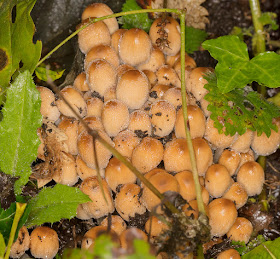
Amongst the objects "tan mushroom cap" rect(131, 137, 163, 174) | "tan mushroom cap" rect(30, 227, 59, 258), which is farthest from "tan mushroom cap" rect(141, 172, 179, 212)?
"tan mushroom cap" rect(30, 227, 59, 258)

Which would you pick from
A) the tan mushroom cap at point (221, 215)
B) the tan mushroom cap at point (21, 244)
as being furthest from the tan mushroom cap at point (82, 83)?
the tan mushroom cap at point (221, 215)

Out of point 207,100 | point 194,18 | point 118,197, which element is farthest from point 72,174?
point 194,18

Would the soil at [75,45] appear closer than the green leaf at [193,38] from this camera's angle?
Yes

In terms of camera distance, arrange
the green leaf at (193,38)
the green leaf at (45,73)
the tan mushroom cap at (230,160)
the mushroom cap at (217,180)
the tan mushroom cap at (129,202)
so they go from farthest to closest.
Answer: the green leaf at (193,38) → the green leaf at (45,73) → the tan mushroom cap at (230,160) → the mushroom cap at (217,180) → the tan mushroom cap at (129,202)

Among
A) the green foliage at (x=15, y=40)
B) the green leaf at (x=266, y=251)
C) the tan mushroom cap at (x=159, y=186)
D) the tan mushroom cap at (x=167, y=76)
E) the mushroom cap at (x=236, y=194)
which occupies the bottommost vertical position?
the green leaf at (x=266, y=251)

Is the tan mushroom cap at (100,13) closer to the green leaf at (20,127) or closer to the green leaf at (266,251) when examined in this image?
the green leaf at (20,127)

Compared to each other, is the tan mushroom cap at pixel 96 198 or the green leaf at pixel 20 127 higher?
the green leaf at pixel 20 127

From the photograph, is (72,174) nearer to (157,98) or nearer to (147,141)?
(147,141)

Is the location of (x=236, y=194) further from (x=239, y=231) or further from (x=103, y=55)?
(x=103, y=55)
